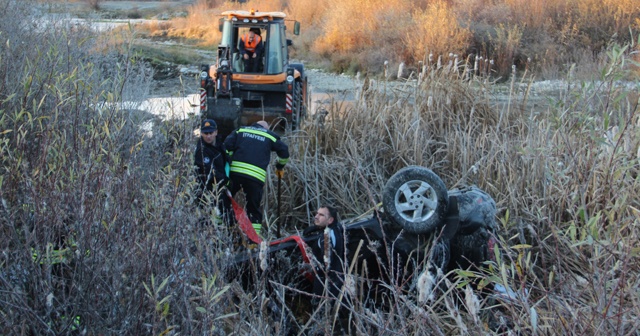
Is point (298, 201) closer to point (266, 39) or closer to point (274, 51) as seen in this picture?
point (274, 51)

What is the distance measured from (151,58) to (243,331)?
20.1 m

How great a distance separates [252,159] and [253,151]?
0.08m

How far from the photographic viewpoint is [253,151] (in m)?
6.39

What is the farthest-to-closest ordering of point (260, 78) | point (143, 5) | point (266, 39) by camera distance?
point (143, 5) → point (266, 39) → point (260, 78)

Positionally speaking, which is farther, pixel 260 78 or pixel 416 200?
pixel 260 78

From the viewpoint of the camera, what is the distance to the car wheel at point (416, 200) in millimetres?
4660

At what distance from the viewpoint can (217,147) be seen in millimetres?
6281

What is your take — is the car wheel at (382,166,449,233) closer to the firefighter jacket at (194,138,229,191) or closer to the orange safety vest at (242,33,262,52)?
the firefighter jacket at (194,138,229,191)

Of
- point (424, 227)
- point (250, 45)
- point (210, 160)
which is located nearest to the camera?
point (424, 227)

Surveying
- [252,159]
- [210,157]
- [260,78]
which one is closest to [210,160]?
[210,157]

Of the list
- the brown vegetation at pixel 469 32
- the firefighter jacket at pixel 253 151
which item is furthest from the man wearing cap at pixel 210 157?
the brown vegetation at pixel 469 32

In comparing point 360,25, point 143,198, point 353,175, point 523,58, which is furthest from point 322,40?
point 143,198

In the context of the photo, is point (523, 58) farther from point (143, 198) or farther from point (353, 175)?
point (143, 198)

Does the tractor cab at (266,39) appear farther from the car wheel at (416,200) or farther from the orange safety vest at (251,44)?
the car wheel at (416,200)
